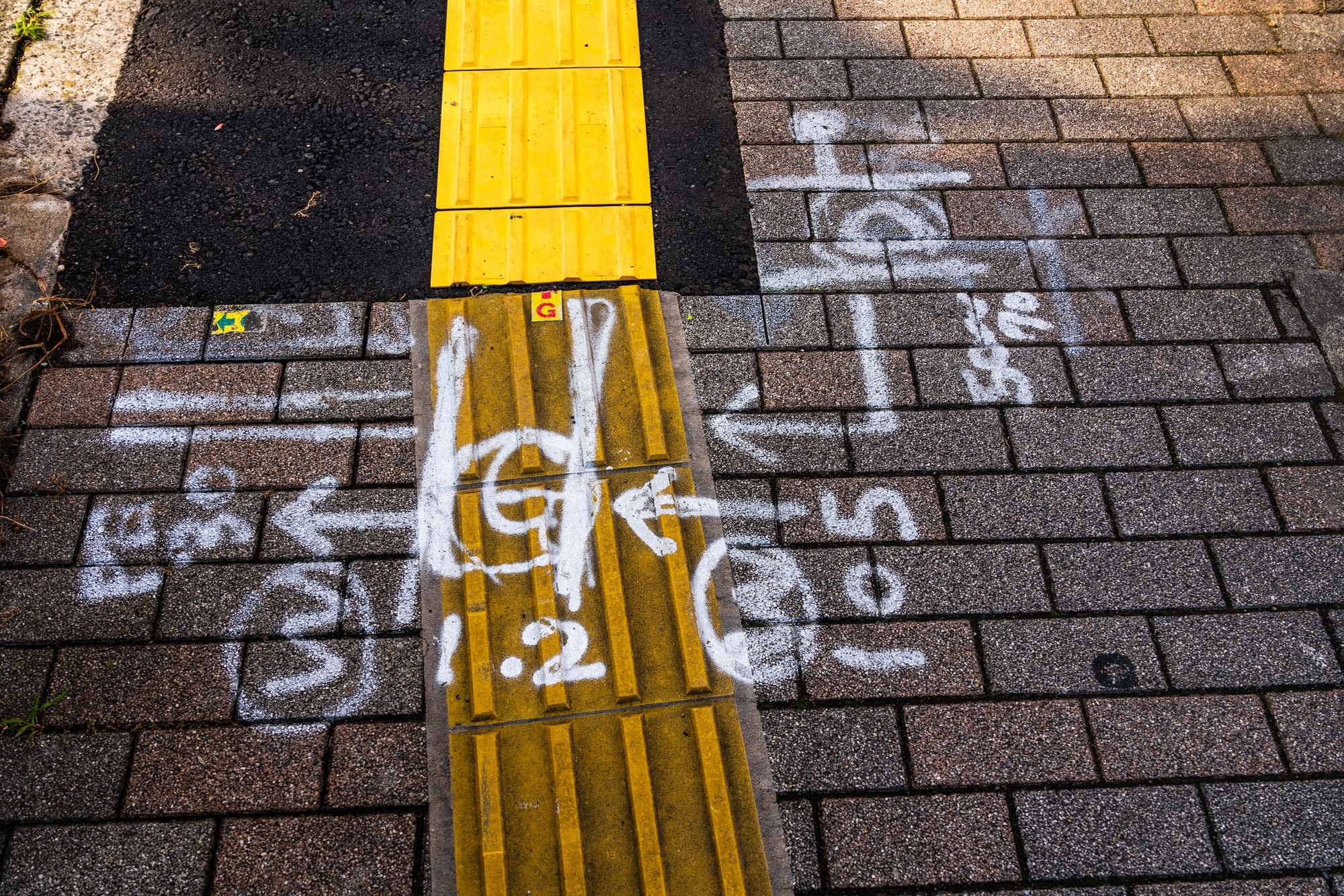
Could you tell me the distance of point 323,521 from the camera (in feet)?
10.8

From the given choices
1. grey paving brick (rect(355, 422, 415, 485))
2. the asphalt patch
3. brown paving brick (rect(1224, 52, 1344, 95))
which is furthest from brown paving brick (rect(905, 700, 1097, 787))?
brown paving brick (rect(1224, 52, 1344, 95))

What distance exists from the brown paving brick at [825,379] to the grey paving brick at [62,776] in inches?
107

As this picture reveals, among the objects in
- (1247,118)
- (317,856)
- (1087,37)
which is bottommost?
(317,856)

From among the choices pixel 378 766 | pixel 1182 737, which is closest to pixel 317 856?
pixel 378 766

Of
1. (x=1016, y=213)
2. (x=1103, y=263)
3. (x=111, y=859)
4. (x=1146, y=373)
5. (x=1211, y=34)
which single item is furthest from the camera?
(x=1211, y=34)

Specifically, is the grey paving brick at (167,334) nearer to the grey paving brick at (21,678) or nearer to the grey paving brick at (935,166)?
the grey paving brick at (21,678)

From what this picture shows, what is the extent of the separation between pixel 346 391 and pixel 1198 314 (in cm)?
375

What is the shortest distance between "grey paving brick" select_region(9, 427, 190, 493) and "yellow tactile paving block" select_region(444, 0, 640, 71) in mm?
2374

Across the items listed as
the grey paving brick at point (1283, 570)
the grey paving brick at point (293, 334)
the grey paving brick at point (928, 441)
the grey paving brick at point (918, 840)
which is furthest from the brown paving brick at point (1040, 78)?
the grey paving brick at point (918, 840)

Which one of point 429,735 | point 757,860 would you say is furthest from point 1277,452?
point 429,735

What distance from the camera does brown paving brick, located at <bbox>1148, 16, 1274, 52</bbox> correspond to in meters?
4.69

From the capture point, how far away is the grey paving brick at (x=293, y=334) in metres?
3.62

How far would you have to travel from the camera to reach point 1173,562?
3.33 m

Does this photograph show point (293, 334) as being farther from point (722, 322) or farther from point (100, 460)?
point (722, 322)
